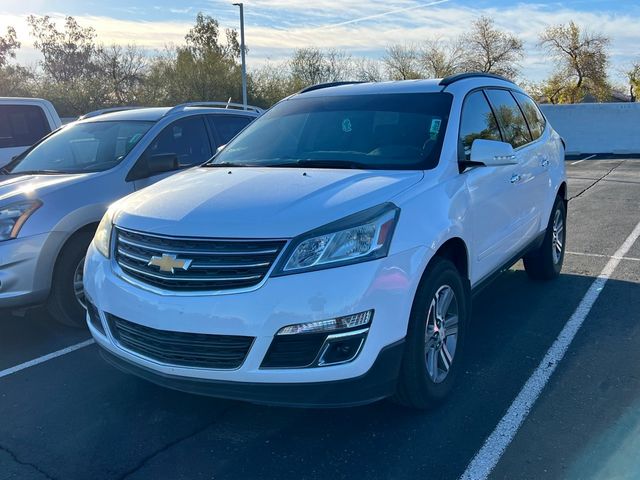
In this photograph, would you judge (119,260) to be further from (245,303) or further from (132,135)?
(132,135)

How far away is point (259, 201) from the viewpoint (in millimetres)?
3223

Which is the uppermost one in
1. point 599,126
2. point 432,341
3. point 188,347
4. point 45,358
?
point 188,347

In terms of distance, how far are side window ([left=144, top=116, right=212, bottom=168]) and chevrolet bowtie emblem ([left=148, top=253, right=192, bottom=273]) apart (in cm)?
277

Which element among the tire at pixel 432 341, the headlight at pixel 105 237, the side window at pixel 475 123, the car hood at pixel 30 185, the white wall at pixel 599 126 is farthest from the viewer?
the white wall at pixel 599 126

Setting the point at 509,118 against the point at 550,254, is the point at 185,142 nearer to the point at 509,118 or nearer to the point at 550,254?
the point at 509,118

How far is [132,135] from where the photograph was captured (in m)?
5.80

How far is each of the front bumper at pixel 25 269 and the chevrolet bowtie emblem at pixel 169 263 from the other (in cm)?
200

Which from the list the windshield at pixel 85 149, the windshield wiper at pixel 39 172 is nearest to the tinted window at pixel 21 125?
the windshield at pixel 85 149

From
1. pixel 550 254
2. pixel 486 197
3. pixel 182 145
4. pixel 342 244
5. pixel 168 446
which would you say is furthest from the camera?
pixel 182 145

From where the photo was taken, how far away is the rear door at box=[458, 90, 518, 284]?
3.96 m

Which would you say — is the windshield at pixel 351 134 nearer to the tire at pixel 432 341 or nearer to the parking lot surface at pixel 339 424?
the tire at pixel 432 341

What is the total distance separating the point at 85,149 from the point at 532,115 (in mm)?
4221


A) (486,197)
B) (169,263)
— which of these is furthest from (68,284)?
(486,197)

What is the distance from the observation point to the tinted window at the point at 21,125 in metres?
8.05
